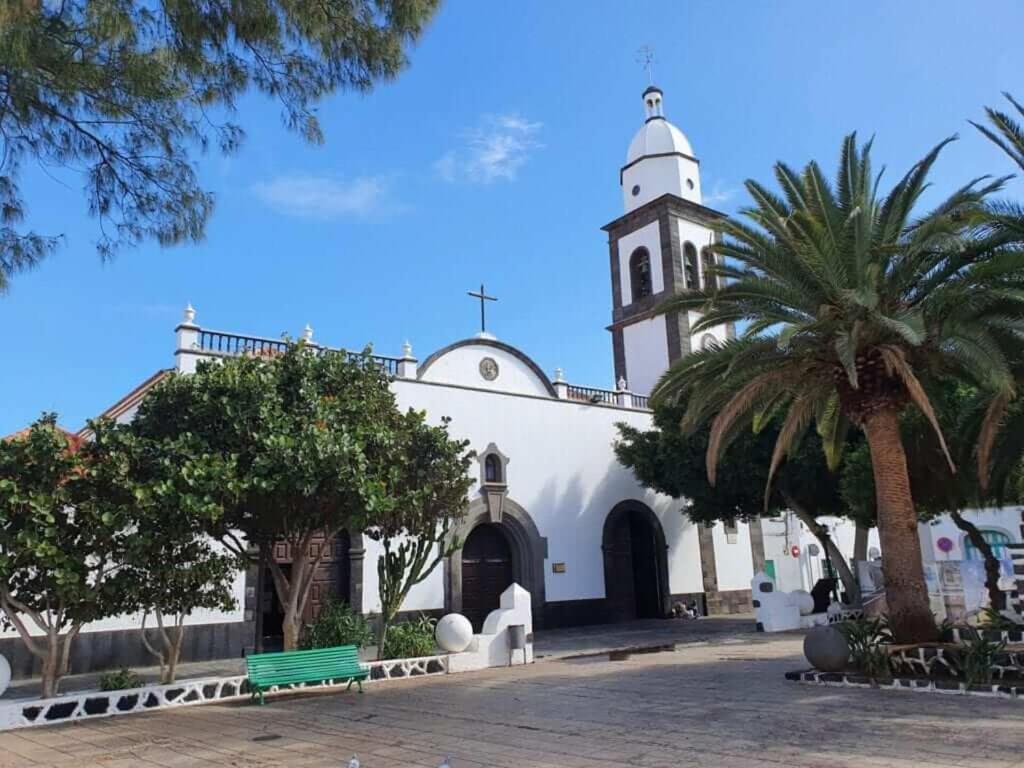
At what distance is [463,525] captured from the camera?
20.2m

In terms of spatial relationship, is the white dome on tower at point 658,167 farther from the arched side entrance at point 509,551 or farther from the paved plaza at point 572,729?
the paved plaza at point 572,729

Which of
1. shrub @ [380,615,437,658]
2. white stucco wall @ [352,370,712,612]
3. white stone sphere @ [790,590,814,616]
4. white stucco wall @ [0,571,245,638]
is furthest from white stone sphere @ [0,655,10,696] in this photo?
white stone sphere @ [790,590,814,616]

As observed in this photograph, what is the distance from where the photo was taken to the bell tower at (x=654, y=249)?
88.3 ft

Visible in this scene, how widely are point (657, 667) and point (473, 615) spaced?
823 centimetres

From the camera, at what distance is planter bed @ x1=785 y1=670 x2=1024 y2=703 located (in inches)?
356

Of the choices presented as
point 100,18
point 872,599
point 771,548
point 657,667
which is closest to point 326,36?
point 100,18

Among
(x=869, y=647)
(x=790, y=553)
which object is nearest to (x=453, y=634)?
(x=869, y=647)

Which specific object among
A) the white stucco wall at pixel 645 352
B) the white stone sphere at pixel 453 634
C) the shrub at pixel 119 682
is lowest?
the shrub at pixel 119 682

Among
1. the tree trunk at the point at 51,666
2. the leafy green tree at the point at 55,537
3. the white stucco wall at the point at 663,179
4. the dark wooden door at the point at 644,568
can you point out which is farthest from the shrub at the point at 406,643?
the white stucco wall at the point at 663,179

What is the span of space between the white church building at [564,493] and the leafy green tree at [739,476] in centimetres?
225

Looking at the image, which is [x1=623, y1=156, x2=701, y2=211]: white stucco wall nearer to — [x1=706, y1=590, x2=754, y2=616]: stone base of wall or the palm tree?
[x1=706, y1=590, x2=754, y2=616]: stone base of wall

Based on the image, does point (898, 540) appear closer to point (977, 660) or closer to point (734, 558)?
point (977, 660)

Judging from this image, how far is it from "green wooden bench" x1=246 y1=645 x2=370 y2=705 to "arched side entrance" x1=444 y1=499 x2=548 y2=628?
9.18m

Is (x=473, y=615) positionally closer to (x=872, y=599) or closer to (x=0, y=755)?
(x=872, y=599)
